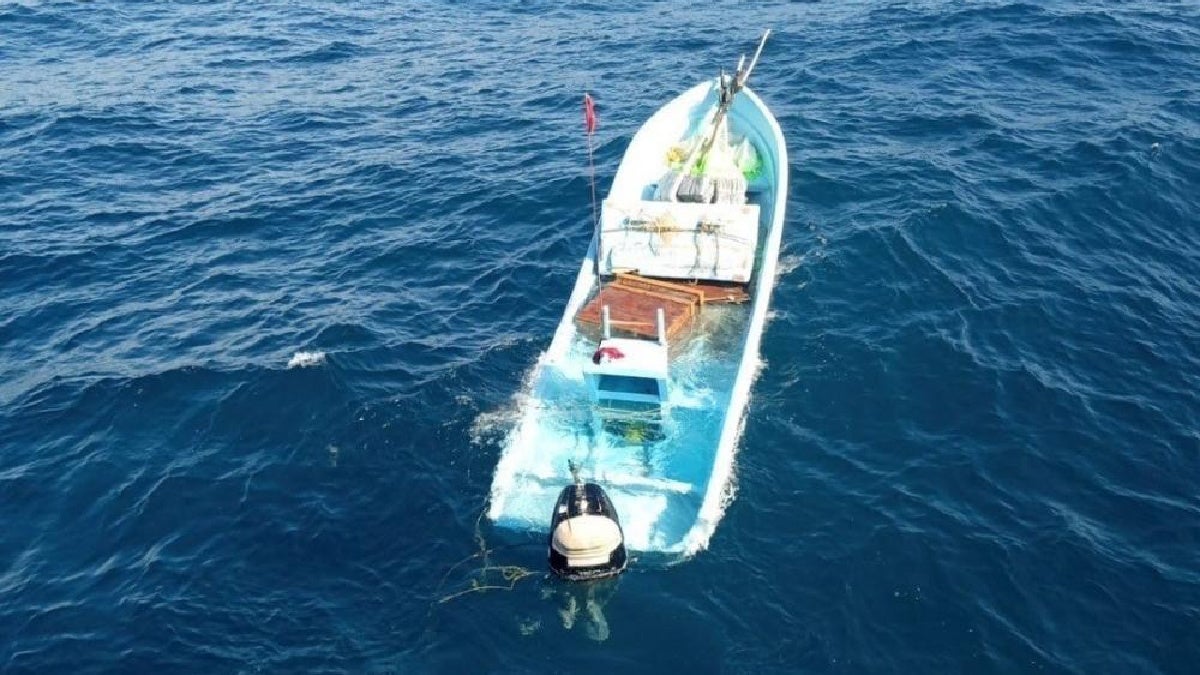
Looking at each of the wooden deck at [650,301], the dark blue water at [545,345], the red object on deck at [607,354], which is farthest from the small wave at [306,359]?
the red object on deck at [607,354]

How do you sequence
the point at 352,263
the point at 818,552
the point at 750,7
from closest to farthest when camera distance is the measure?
the point at 818,552 → the point at 352,263 → the point at 750,7

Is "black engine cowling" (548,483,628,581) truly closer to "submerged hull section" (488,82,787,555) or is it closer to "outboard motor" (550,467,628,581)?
"outboard motor" (550,467,628,581)

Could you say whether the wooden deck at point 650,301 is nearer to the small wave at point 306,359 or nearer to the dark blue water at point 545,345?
the dark blue water at point 545,345

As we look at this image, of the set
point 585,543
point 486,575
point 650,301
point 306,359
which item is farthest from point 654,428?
point 306,359

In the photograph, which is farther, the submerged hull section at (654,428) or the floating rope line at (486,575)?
the submerged hull section at (654,428)

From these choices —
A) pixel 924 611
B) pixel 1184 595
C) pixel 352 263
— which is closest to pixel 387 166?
pixel 352 263

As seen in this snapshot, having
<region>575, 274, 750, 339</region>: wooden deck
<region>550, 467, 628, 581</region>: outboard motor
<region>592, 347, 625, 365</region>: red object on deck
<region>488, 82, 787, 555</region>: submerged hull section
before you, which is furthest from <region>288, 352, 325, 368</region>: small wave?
<region>550, 467, 628, 581</region>: outboard motor

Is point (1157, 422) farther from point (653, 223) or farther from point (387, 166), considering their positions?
point (387, 166)
